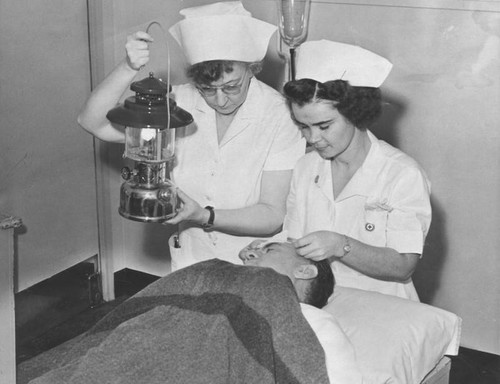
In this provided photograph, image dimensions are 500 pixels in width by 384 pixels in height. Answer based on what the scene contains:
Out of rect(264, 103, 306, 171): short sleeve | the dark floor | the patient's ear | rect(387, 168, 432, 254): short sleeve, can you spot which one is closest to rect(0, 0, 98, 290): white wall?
the dark floor

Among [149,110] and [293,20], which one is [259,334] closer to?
[149,110]

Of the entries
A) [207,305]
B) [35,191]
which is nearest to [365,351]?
[207,305]

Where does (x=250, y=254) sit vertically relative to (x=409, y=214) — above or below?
below

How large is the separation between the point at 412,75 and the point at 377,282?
1.01m

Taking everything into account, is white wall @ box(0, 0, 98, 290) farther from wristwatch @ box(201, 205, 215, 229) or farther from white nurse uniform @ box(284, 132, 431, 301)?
white nurse uniform @ box(284, 132, 431, 301)

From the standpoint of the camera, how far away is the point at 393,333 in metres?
2.29

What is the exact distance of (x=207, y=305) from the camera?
87.9 inches

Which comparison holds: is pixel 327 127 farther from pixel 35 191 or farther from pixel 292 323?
pixel 35 191

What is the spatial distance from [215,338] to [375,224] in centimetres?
75

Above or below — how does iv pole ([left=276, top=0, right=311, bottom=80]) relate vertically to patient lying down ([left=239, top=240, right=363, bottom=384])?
above

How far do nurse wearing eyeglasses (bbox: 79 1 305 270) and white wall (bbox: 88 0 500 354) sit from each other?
0.70 meters

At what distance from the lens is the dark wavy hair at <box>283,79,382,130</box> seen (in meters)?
2.56

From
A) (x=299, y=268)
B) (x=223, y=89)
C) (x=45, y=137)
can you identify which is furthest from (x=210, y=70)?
(x=45, y=137)

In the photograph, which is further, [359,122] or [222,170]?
[222,170]
